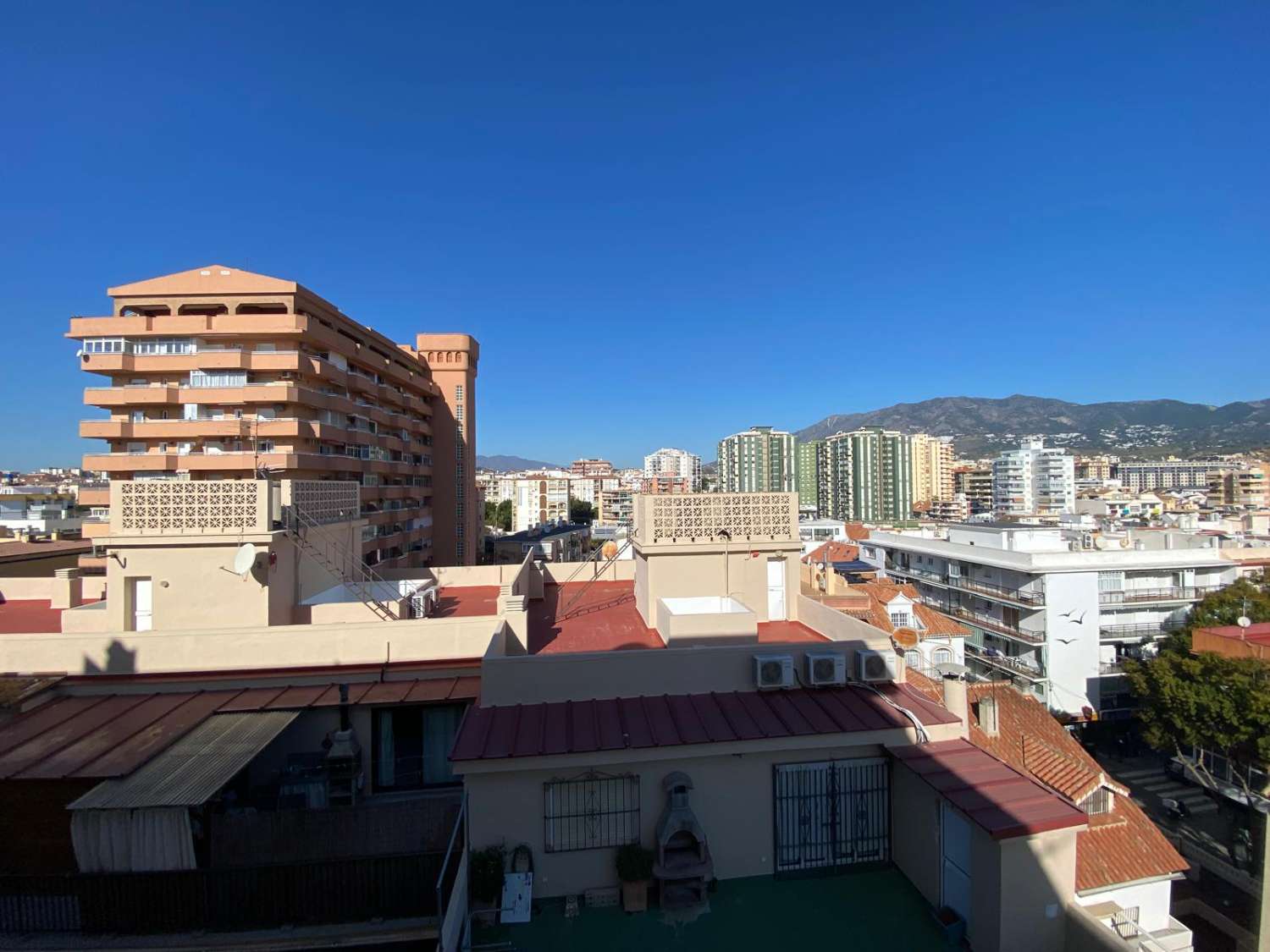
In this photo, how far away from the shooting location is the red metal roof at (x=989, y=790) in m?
4.66

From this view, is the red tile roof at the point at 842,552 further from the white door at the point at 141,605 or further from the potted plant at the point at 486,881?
the potted plant at the point at 486,881

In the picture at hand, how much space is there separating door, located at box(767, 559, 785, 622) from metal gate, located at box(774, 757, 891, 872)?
581 cm

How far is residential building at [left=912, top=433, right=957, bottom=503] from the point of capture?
128 m

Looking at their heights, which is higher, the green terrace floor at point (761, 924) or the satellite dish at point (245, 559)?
the satellite dish at point (245, 559)

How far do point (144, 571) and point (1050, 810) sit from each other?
44.4 feet

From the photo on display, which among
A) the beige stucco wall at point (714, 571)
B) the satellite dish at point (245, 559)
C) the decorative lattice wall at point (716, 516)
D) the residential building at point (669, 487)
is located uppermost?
the residential building at point (669, 487)

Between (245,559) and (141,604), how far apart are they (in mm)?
2361

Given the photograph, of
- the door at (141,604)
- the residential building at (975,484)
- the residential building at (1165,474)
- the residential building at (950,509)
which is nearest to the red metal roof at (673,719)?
the door at (141,604)

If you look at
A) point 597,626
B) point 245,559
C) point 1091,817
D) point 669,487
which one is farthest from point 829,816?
point 669,487

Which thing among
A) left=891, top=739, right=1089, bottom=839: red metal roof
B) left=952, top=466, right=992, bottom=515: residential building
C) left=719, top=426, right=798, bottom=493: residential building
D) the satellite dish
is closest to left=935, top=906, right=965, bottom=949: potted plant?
left=891, top=739, right=1089, bottom=839: red metal roof

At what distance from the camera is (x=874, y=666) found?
292 inches

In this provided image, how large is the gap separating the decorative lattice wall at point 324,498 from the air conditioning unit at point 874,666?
417 inches

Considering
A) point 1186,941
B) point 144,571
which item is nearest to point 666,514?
point 144,571

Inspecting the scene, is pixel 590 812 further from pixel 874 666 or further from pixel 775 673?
pixel 874 666
